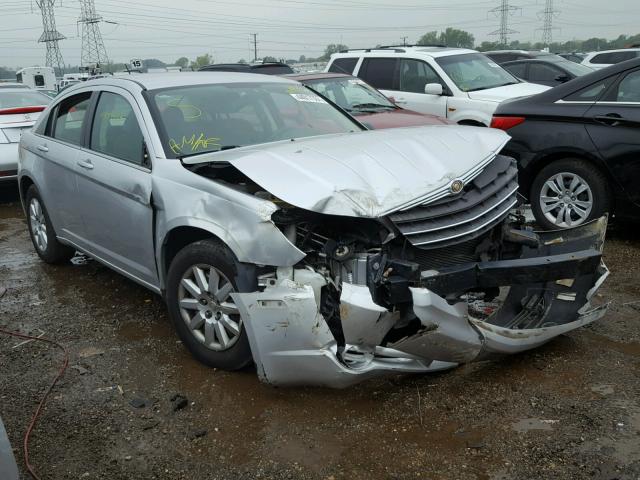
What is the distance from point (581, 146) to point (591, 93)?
52 cm

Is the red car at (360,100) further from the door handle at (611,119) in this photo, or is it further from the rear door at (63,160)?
the rear door at (63,160)

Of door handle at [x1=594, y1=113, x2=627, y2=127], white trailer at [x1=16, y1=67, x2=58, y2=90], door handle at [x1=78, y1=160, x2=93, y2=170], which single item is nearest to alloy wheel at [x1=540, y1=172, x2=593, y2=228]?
door handle at [x1=594, y1=113, x2=627, y2=127]

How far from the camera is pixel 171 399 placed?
3.50 m

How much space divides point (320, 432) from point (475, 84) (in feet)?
24.3

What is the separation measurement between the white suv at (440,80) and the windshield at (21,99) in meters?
5.04

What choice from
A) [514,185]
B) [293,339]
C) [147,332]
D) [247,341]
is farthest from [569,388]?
[147,332]

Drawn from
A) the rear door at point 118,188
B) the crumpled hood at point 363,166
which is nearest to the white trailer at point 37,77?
the rear door at point 118,188

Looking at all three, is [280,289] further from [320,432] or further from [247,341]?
[320,432]

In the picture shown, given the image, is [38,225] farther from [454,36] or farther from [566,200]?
[454,36]

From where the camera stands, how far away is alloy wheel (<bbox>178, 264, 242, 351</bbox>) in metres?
3.49

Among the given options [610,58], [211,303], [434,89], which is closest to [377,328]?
[211,303]

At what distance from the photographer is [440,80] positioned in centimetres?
927

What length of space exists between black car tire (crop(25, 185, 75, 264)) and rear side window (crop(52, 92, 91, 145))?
72 cm

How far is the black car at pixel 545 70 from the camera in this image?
12.7 m
